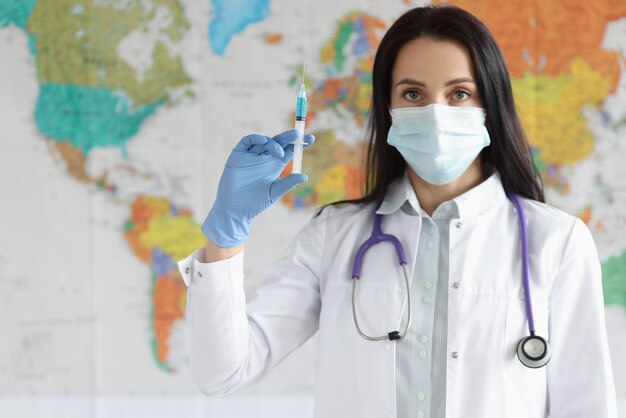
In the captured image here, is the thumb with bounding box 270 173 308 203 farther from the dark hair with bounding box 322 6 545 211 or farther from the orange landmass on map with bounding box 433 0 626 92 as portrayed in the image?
the orange landmass on map with bounding box 433 0 626 92

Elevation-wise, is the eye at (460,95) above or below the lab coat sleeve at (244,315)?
above

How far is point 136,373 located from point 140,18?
102 centimetres

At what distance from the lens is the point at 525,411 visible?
1090 millimetres

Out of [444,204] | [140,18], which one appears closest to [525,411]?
[444,204]

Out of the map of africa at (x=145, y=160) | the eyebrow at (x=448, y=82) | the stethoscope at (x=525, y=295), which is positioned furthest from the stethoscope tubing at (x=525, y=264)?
the map of africa at (x=145, y=160)

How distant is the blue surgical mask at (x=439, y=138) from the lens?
1145 mm

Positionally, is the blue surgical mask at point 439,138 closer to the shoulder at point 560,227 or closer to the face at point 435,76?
the face at point 435,76

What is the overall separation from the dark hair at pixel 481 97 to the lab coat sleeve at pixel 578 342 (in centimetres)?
17

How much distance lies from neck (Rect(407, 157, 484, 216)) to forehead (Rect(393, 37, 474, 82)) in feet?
0.61

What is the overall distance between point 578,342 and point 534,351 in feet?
0.34

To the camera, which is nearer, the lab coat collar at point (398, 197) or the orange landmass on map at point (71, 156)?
the lab coat collar at point (398, 197)

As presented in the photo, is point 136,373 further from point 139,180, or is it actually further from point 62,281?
point 139,180

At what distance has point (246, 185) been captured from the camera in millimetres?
1114

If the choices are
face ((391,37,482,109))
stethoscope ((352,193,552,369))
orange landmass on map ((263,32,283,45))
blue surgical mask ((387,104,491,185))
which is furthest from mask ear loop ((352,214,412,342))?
orange landmass on map ((263,32,283,45))
